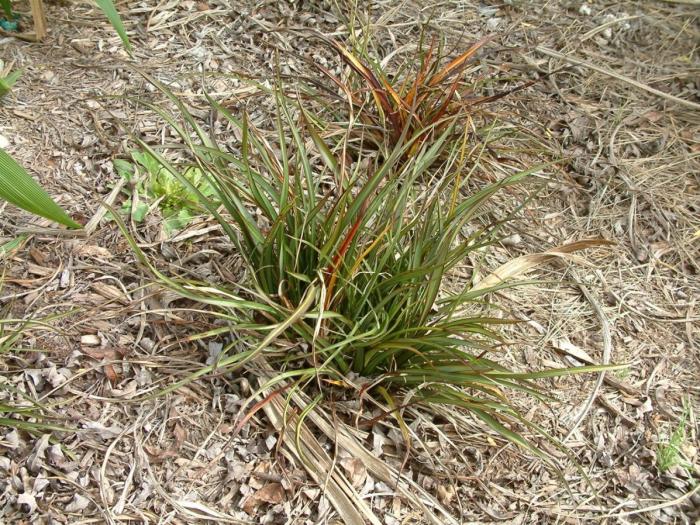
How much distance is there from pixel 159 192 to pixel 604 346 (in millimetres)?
1386

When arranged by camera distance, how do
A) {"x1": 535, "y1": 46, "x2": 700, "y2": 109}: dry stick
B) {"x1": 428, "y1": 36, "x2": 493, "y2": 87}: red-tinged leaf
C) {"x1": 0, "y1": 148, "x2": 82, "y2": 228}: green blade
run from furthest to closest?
1. {"x1": 535, "y1": 46, "x2": 700, "y2": 109}: dry stick
2. {"x1": 428, "y1": 36, "x2": 493, "y2": 87}: red-tinged leaf
3. {"x1": 0, "y1": 148, "x2": 82, "y2": 228}: green blade

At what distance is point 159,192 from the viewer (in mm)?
2045

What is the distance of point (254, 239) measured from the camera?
176 centimetres

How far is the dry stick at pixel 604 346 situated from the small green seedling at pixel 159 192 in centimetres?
119

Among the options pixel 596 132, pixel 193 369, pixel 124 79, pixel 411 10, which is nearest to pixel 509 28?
pixel 411 10

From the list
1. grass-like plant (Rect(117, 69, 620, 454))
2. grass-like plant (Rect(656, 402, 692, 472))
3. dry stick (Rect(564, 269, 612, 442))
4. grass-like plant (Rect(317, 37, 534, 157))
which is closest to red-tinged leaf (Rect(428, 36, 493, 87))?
grass-like plant (Rect(317, 37, 534, 157))

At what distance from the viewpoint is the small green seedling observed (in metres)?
2.02

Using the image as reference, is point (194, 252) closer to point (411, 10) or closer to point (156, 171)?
point (156, 171)

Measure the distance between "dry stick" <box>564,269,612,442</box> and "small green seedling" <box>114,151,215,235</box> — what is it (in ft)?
3.89

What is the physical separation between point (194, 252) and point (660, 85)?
206 centimetres

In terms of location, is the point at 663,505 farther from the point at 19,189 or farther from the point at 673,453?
the point at 19,189

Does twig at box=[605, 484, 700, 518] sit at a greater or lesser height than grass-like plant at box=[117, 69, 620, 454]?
lesser

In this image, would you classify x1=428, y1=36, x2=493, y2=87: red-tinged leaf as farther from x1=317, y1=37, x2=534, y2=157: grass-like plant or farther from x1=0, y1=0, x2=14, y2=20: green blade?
x1=0, y1=0, x2=14, y2=20: green blade

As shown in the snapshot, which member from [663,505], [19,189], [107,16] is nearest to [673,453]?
[663,505]
